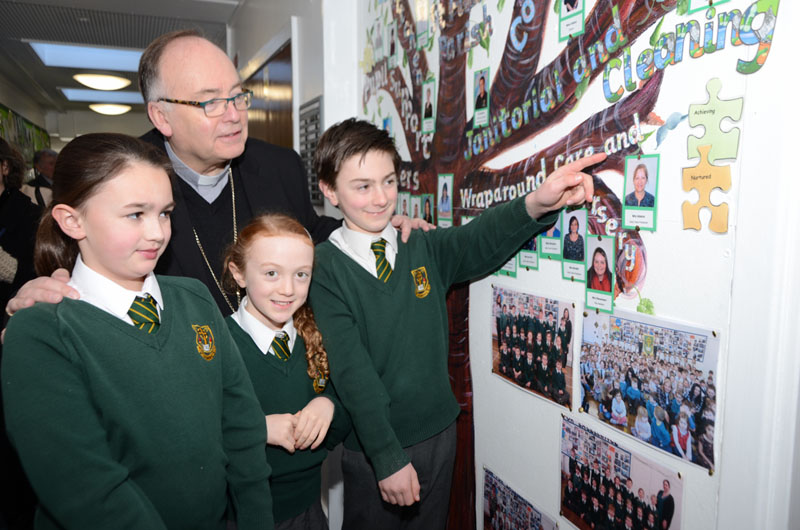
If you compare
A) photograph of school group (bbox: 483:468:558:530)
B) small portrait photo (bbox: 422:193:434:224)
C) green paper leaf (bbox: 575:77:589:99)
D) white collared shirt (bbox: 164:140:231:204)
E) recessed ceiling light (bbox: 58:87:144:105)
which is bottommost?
photograph of school group (bbox: 483:468:558:530)

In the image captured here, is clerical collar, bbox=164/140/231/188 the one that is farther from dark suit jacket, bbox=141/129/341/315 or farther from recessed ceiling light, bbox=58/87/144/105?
recessed ceiling light, bbox=58/87/144/105

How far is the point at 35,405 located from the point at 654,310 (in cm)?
115

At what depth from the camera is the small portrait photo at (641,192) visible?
107 cm

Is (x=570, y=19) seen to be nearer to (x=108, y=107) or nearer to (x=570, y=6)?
(x=570, y=6)

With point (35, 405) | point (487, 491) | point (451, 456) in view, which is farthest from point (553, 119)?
point (35, 405)


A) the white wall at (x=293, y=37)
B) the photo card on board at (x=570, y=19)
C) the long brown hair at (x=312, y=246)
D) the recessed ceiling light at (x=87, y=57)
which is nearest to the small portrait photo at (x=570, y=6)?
the photo card on board at (x=570, y=19)

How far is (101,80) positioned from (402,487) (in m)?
6.42

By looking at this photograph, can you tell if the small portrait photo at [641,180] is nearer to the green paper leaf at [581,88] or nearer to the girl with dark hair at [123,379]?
the green paper leaf at [581,88]

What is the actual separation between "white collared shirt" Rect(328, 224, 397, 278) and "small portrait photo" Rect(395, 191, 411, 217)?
557 mm

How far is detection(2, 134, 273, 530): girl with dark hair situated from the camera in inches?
36.2

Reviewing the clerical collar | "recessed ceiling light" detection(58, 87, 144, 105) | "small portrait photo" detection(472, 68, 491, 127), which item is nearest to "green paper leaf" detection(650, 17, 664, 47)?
"small portrait photo" detection(472, 68, 491, 127)

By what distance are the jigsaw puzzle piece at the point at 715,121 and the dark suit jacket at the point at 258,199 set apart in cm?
115

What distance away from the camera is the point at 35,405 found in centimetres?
91

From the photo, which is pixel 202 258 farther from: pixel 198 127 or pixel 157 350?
pixel 157 350
